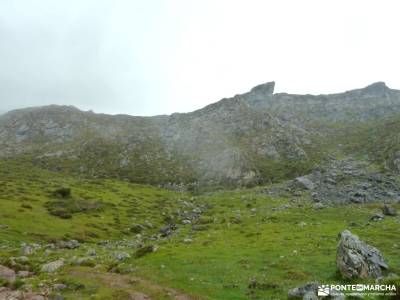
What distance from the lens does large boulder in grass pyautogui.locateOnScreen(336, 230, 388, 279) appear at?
3209 cm

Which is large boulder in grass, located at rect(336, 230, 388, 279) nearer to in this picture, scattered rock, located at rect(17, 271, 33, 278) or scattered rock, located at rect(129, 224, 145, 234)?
scattered rock, located at rect(17, 271, 33, 278)

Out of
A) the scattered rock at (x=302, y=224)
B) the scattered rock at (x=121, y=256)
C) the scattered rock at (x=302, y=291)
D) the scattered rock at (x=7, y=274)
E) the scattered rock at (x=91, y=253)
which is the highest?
the scattered rock at (x=302, y=291)

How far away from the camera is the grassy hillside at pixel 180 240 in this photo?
3366cm

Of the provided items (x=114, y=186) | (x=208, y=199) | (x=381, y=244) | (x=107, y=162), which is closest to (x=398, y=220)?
(x=381, y=244)

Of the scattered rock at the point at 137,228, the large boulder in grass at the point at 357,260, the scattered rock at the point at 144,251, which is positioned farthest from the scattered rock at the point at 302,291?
the scattered rock at the point at 137,228

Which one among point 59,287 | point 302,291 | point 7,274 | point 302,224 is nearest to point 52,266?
point 7,274

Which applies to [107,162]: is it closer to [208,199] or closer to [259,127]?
[259,127]

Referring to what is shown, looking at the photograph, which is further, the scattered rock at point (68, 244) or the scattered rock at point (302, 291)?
the scattered rock at point (68, 244)

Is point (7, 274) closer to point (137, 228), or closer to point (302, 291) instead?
point (302, 291)

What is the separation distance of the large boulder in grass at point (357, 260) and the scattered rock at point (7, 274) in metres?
29.2

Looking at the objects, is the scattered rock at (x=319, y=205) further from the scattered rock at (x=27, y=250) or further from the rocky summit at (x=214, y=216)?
the scattered rock at (x=27, y=250)

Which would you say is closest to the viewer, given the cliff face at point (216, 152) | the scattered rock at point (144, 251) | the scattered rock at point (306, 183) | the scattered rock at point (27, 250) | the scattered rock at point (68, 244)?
the scattered rock at point (144, 251)

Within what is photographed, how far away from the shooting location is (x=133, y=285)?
34219 mm

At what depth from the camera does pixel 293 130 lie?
181250 mm
